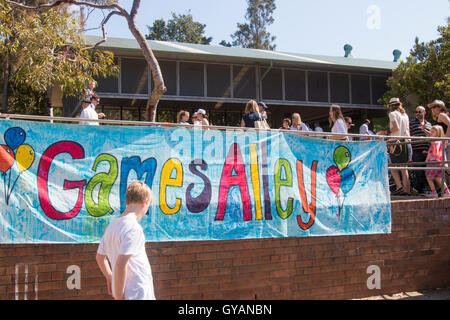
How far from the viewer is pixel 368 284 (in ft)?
22.7

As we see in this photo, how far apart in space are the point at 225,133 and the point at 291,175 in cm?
104

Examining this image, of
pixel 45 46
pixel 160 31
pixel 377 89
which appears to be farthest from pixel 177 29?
pixel 45 46

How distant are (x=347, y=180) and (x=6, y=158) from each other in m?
4.26

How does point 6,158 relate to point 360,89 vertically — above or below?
below

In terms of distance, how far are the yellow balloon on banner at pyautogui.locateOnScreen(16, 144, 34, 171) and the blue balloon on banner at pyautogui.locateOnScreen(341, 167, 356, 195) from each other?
3947 millimetres

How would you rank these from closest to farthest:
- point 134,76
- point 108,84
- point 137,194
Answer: point 137,194
point 108,84
point 134,76

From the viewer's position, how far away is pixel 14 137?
483 cm

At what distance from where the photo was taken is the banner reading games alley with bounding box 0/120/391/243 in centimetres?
487

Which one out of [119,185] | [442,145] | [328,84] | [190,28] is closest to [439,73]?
[328,84]

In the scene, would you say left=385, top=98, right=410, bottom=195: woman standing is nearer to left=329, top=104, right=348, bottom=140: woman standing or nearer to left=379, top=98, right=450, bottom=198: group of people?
left=379, top=98, right=450, bottom=198: group of people

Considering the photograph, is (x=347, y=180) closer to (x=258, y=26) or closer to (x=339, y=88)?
(x=339, y=88)

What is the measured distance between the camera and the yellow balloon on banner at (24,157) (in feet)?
15.8


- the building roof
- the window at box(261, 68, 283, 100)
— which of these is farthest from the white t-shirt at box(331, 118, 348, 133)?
the window at box(261, 68, 283, 100)

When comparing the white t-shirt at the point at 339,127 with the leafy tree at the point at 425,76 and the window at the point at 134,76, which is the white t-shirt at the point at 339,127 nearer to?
the window at the point at 134,76
